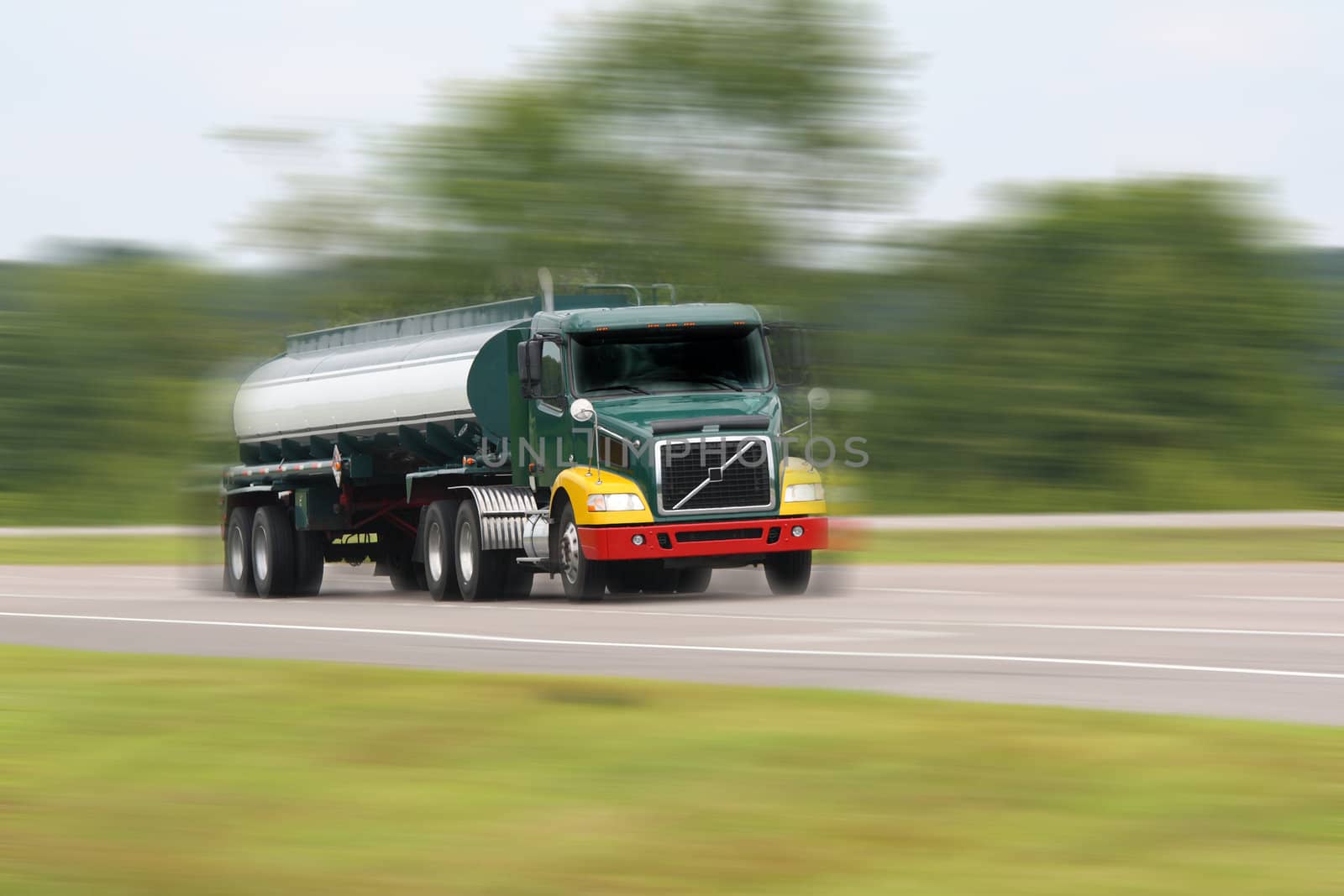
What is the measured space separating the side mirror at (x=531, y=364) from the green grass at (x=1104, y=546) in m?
7.26

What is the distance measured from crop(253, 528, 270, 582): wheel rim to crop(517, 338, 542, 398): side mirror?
6.04 meters

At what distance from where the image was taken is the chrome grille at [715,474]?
19844 mm

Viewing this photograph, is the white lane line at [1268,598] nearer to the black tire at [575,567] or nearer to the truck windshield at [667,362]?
the truck windshield at [667,362]

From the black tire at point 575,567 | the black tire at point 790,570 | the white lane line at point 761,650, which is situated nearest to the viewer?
the white lane line at point 761,650

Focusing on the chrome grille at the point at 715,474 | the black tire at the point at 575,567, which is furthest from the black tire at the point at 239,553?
the chrome grille at the point at 715,474

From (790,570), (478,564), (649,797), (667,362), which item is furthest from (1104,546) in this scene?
(649,797)

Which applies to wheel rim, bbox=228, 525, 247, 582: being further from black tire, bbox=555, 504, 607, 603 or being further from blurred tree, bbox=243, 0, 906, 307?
blurred tree, bbox=243, 0, 906, 307

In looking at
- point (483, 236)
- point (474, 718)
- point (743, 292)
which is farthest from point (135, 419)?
point (474, 718)

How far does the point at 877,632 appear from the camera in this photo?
15766 millimetres

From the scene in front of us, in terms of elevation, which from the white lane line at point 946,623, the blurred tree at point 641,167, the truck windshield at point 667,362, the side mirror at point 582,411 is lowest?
the white lane line at point 946,623

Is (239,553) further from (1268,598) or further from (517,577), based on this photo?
(1268,598)

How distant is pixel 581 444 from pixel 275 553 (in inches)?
248

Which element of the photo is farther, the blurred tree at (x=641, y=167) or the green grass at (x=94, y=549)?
the blurred tree at (x=641, y=167)

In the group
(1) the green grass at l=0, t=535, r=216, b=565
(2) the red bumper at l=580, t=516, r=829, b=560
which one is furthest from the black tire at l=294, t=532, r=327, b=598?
(2) the red bumper at l=580, t=516, r=829, b=560
